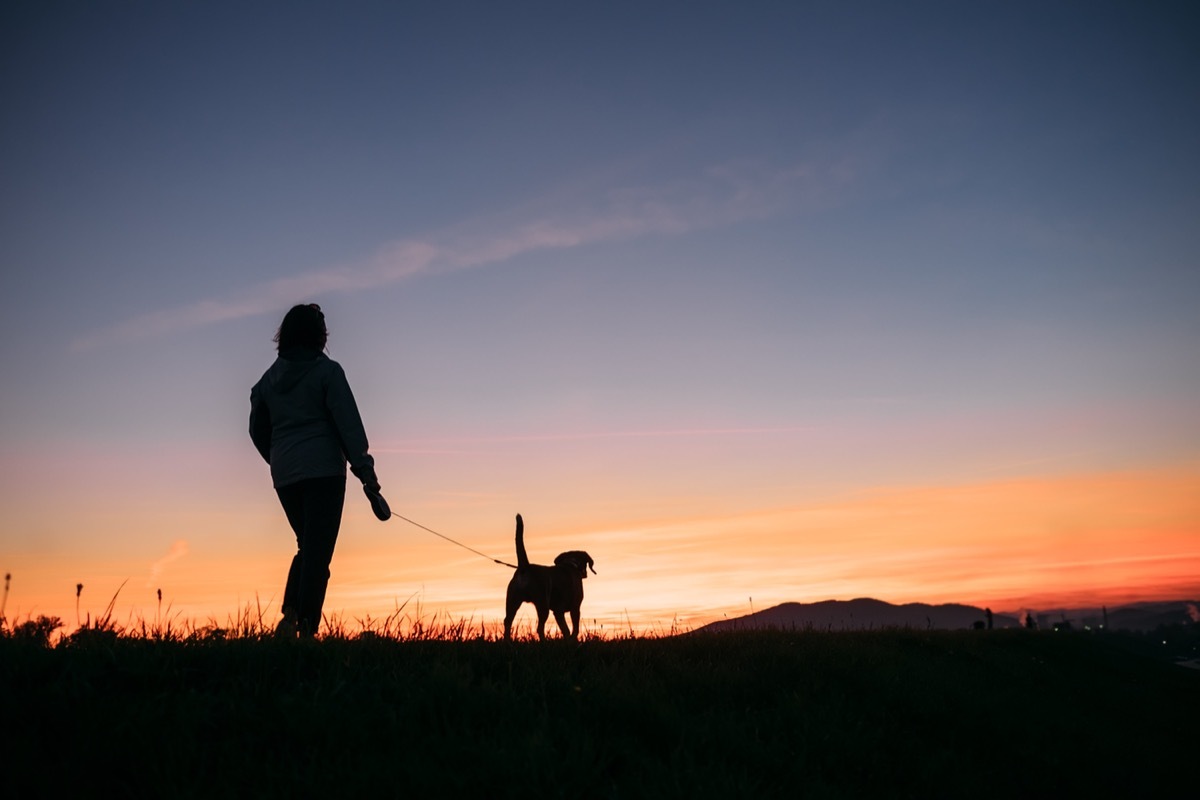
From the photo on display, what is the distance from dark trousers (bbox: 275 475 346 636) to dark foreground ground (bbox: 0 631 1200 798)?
108cm

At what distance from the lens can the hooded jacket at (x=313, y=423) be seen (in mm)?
7168

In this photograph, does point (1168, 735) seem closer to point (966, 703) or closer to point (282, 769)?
point (966, 703)

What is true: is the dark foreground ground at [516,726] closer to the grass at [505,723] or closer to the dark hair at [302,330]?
the grass at [505,723]

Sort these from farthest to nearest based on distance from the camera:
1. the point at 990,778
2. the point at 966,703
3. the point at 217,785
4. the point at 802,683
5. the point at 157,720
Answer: the point at 966,703, the point at 802,683, the point at 990,778, the point at 157,720, the point at 217,785

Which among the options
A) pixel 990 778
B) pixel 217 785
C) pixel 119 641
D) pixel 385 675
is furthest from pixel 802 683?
pixel 119 641

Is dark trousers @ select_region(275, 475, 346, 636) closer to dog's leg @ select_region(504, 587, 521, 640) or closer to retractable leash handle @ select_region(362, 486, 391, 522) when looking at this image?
retractable leash handle @ select_region(362, 486, 391, 522)

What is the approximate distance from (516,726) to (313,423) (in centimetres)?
365

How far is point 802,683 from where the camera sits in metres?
7.18

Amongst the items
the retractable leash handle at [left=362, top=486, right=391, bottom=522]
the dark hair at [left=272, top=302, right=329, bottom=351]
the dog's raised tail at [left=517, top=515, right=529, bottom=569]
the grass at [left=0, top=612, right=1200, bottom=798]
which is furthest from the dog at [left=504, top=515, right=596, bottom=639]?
the dark hair at [left=272, top=302, right=329, bottom=351]

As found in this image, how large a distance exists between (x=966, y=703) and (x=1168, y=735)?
505cm

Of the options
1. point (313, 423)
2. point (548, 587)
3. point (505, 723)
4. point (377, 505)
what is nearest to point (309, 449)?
point (313, 423)

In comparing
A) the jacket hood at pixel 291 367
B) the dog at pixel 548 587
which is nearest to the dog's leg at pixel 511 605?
the dog at pixel 548 587

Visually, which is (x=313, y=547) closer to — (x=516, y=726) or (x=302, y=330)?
(x=302, y=330)

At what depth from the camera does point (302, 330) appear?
7.50m
